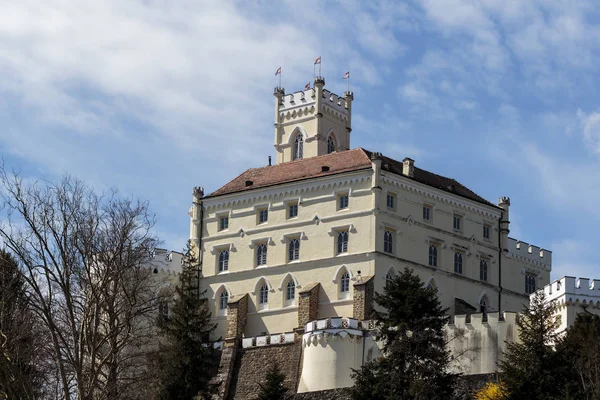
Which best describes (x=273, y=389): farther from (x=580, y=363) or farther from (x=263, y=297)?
(x=263, y=297)

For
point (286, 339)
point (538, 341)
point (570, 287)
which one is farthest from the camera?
point (286, 339)

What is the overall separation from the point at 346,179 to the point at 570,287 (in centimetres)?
1657

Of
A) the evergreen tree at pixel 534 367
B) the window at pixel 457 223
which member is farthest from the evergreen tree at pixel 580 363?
the window at pixel 457 223

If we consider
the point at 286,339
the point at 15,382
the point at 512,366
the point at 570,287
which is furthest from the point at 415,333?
the point at 15,382

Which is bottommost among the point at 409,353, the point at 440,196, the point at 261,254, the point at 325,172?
the point at 409,353

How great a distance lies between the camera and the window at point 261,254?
248ft

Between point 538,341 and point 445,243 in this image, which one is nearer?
point 538,341

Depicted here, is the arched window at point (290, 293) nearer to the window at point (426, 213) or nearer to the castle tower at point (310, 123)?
the window at point (426, 213)

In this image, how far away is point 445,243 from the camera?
75.2m

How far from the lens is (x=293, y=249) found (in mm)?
74812

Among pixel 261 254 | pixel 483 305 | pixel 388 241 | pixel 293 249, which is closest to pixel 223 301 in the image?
pixel 261 254

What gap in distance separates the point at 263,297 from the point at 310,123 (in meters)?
15.8

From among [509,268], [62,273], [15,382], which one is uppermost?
[509,268]

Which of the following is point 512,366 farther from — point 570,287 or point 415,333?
point 570,287
